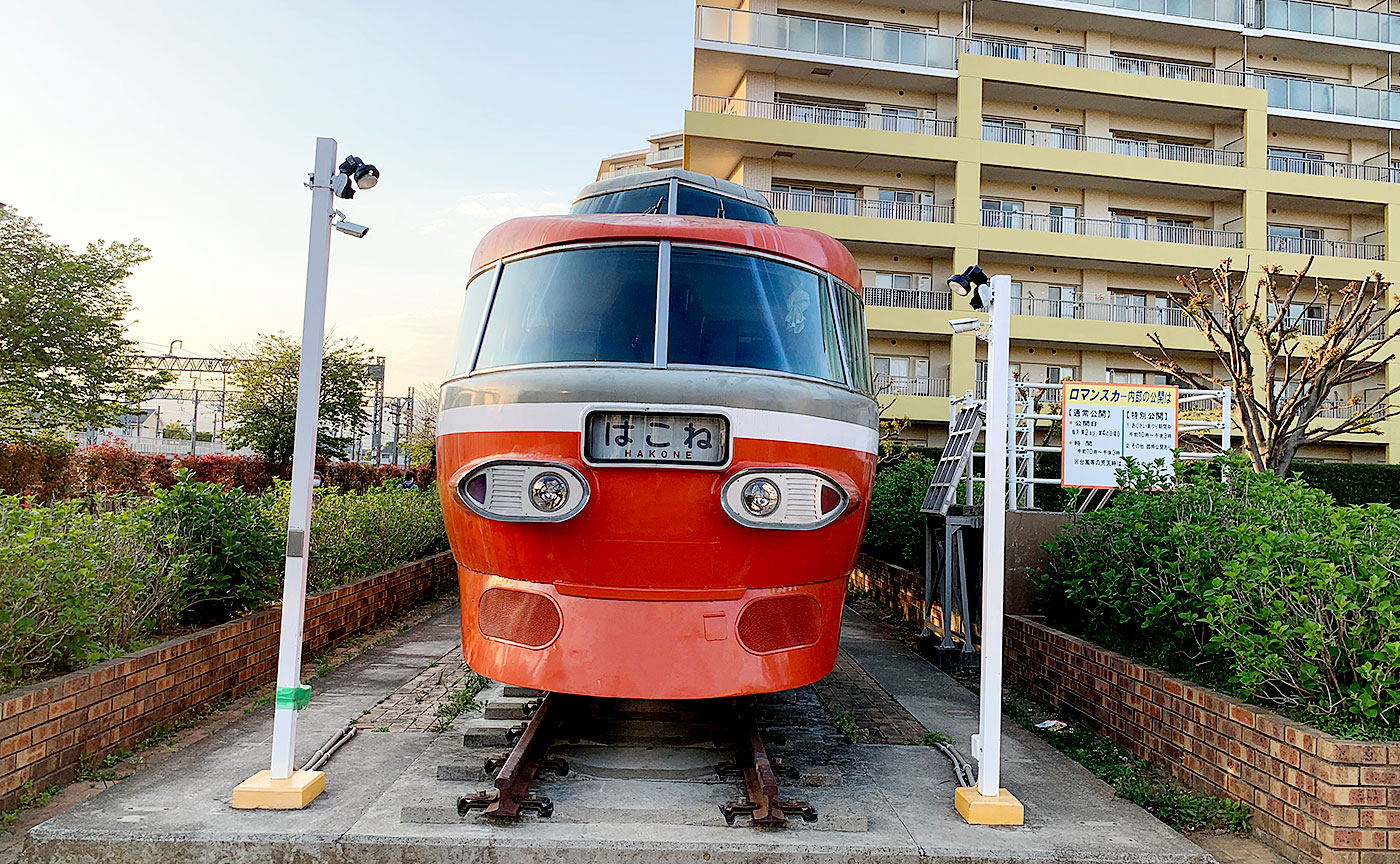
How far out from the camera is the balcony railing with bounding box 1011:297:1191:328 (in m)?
31.0

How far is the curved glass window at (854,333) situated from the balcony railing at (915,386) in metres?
23.9

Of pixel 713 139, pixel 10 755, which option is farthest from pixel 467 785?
pixel 713 139

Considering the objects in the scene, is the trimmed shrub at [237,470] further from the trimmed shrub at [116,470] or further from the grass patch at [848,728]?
the grass patch at [848,728]

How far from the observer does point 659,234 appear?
506 cm

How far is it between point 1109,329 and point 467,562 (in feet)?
97.8

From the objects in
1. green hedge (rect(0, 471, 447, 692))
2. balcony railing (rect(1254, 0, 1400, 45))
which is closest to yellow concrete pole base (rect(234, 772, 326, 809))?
green hedge (rect(0, 471, 447, 692))

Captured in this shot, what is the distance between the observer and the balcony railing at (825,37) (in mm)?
29438

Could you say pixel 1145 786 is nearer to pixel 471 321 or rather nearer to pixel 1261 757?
pixel 1261 757

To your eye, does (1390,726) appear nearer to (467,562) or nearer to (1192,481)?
(1192,481)

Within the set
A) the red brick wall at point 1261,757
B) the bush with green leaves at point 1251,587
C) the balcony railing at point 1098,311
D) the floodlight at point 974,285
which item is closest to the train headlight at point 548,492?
the floodlight at point 974,285

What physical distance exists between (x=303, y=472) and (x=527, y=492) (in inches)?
44.8

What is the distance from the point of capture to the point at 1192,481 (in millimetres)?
6777

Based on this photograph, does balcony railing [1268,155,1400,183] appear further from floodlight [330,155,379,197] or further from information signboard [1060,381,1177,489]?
floodlight [330,155,379,197]

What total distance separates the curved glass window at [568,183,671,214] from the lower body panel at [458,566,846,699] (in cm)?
287
